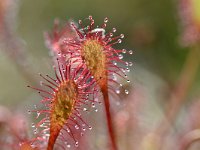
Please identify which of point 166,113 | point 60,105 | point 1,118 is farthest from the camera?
point 166,113

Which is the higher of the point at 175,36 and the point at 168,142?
the point at 175,36

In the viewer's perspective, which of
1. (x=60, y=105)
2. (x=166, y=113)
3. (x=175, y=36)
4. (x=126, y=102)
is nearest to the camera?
(x=60, y=105)

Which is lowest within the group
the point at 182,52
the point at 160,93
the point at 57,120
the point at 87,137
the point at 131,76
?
the point at 57,120

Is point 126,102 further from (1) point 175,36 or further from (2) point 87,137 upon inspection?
(1) point 175,36

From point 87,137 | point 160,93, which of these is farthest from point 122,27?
point 87,137

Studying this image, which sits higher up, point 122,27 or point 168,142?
point 122,27

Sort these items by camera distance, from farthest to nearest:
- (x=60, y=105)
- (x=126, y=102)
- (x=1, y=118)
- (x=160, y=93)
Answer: (x=160, y=93), (x=126, y=102), (x=1, y=118), (x=60, y=105)

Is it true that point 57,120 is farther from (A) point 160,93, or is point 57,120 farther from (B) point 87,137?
(A) point 160,93

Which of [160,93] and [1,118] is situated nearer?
[1,118]

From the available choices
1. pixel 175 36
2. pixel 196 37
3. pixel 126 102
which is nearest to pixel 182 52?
pixel 175 36
